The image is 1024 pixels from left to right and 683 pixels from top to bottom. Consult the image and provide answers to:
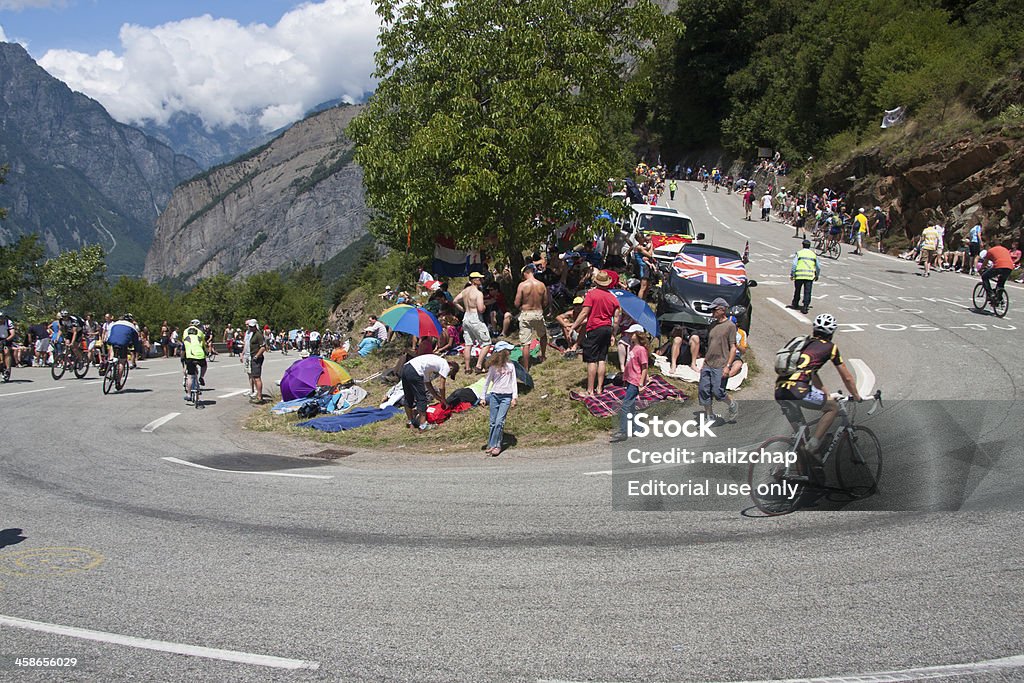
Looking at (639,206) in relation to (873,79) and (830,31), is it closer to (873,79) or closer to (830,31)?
(873,79)

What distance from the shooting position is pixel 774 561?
255 inches

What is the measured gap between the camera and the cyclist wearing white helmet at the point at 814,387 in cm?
782

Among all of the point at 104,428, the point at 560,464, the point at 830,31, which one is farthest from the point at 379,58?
the point at 830,31

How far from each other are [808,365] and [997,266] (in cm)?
1408

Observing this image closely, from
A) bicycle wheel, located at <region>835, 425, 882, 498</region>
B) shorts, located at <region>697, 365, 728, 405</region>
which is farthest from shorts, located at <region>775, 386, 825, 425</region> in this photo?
shorts, located at <region>697, 365, 728, 405</region>

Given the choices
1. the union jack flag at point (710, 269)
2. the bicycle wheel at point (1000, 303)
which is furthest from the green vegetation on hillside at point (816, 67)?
the union jack flag at point (710, 269)

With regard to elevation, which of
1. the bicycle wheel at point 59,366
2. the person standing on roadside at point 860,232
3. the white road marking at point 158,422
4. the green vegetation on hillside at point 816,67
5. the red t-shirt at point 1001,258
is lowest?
the white road marking at point 158,422

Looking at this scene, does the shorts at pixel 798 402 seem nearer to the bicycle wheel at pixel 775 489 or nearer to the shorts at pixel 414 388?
the bicycle wheel at pixel 775 489

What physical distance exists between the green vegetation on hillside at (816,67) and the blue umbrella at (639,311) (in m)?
26.9

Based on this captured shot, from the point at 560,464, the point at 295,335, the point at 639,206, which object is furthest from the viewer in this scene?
the point at 295,335

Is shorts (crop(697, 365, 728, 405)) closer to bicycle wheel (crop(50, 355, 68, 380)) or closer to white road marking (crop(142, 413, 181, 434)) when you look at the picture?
white road marking (crop(142, 413, 181, 434))

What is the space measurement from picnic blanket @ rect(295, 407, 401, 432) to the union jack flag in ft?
24.0

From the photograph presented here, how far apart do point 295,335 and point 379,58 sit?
39632 mm

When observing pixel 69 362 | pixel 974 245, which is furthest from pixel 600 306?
pixel 974 245
